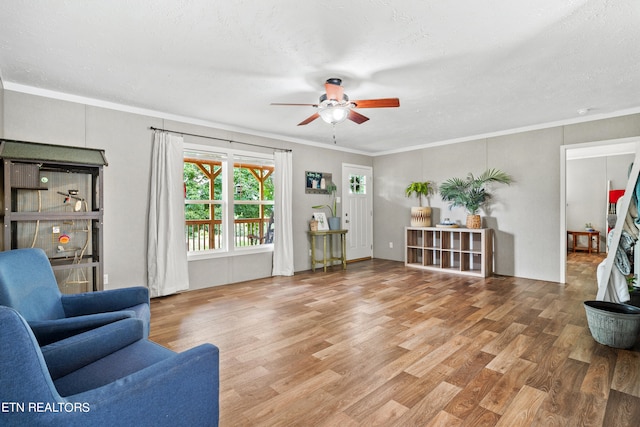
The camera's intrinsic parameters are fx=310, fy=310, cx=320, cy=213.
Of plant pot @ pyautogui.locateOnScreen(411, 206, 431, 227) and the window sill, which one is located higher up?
plant pot @ pyautogui.locateOnScreen(411, 206, 431, 227)

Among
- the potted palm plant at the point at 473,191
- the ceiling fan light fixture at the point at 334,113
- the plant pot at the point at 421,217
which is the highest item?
the ceiling fan light fixture at the point at 334,113

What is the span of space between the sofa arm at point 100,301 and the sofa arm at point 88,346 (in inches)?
21.6

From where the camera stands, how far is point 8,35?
236 centimetres

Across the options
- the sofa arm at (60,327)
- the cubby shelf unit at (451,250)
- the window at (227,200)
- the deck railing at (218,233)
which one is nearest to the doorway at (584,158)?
the cubby shelf unit at (451,250)

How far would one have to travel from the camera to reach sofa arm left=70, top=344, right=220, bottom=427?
1043mm

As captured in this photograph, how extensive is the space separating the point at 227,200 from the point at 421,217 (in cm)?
368

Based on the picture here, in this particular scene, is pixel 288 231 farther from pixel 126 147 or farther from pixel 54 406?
pixel 54 406

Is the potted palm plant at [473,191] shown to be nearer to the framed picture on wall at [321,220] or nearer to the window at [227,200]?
the framed picture on wall at [321,220]

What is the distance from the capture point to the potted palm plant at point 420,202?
240 inches

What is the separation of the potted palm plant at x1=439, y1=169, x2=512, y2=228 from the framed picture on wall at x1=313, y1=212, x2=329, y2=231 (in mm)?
2332

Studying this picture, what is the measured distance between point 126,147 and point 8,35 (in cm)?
172

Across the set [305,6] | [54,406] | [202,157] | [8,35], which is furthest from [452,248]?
[8,35]

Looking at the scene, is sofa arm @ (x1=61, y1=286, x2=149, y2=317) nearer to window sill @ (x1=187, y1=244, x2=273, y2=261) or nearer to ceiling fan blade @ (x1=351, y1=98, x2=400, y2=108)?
window sill @ (x1=187, y1=244, x2=273, y2=261)

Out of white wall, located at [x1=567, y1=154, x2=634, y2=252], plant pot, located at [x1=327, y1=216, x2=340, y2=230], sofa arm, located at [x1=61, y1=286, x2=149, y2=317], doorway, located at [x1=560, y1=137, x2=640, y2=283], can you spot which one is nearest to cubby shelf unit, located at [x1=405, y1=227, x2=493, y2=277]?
doorway, located at [x1=560, y1=137, x2=640, y2=283]
